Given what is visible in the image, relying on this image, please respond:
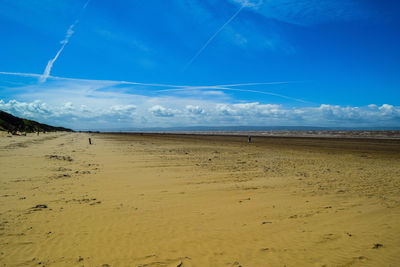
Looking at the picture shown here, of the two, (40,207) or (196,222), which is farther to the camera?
(40,207)

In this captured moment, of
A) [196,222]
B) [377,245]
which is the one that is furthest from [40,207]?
[377,245]

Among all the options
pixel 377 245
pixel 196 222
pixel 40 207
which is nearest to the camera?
pixel 377 245

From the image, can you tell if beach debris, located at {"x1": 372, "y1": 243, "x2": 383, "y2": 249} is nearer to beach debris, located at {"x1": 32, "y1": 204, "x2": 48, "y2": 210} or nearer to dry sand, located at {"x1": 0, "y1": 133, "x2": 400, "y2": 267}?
dry sand, located at {"x1": 0, "y1": 133, "x2": 400, "y2": 267}

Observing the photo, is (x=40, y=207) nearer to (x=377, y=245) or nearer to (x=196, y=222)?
(x=196, y=222)

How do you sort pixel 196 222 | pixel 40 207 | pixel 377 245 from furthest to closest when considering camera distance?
pixel 40 207
pixel 196 222
pixel 377 245

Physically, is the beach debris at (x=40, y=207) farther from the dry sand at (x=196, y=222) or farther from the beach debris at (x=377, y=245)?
the beach debris at (x=377, y=245)

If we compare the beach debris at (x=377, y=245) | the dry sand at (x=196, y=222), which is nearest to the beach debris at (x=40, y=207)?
the dry sand at (x=196, y=222)

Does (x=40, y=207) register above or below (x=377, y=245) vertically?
above

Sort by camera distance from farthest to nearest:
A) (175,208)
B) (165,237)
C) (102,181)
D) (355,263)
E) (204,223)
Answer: (102,181) < (175,208) < (204,223) < (165,237) < (355,263)

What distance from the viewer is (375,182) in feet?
29.7

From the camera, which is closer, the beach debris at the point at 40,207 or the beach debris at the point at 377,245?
the beach debris at the point at 377,245

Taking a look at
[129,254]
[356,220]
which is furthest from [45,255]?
[356,220]

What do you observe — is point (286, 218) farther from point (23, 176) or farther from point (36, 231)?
point (23, 176)

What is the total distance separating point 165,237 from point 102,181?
5.51 metres
